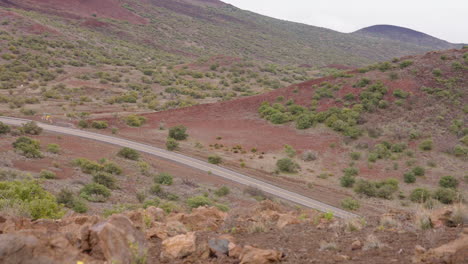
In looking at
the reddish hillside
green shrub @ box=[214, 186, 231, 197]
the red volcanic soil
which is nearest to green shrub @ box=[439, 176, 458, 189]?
the reddish hillside

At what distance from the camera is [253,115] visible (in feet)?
144

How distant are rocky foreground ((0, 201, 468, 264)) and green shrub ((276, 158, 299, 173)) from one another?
2073 cm

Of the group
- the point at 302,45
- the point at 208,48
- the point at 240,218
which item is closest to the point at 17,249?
the point at 240,218

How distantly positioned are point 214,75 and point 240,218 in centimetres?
6384

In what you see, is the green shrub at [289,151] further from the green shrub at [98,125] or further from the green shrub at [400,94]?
the green shrub at [98,125]

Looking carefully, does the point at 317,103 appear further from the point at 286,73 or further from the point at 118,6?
the point at 118,6

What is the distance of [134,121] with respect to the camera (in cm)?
3872

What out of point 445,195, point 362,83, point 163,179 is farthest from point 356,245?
point 362,83

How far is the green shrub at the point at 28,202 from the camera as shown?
34.1ft

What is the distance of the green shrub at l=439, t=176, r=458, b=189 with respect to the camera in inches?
1047

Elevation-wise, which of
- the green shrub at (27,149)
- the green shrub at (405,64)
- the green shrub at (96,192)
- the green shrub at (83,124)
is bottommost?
the green shrub at (83,124)

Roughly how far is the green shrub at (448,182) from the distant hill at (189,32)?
71.9 metres

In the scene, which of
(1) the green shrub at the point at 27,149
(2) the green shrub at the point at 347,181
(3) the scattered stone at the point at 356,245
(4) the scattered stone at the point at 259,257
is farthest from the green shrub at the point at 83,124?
(3) the scattered stone at the point at 356,245

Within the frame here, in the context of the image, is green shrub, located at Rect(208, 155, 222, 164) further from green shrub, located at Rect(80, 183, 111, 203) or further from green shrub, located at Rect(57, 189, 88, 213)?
green shrub, located at Rect(57, 189, 88, 213)
